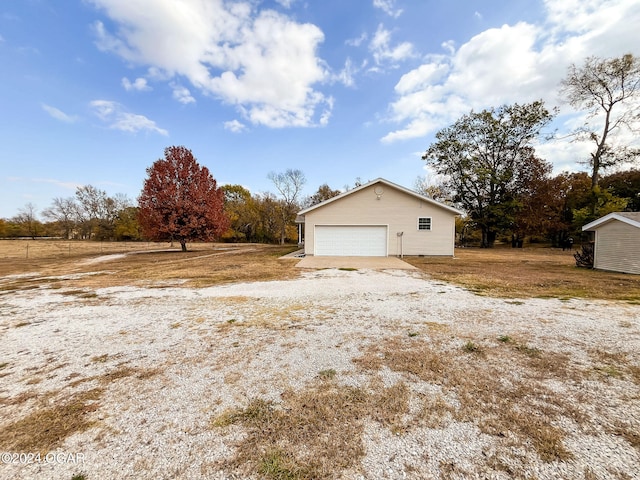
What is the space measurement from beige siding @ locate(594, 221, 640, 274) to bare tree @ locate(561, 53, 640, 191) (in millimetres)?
13821

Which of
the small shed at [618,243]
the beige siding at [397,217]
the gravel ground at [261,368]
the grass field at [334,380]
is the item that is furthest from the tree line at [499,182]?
the grass field at [334,380]

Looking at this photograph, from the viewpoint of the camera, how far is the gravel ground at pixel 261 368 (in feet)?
5.68

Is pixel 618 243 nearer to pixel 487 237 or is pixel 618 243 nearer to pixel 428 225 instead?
pixel 428 225

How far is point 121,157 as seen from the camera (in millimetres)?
21781

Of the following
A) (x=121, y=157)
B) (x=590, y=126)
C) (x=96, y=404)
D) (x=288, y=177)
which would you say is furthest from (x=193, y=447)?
(x=288, y=177)

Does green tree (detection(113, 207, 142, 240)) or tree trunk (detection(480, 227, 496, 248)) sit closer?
tree trunk (detection(480, 227, 496, 248))

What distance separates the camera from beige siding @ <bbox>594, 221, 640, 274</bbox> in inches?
375

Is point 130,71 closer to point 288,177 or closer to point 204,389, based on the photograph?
point 204,389

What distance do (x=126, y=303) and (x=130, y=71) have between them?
14.8 m

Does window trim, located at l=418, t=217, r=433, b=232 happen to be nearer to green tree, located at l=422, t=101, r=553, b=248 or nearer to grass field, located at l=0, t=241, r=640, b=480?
grass field, located at l=0, t=241, r=640, b=480

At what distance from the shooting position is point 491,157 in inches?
1005

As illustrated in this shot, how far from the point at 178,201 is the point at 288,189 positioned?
17.8 metres

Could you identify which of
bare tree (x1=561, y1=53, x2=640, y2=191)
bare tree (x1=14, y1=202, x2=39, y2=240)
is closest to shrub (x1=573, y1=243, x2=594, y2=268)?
bare tree (x1=561, y1=53, x2=640, y2=191)

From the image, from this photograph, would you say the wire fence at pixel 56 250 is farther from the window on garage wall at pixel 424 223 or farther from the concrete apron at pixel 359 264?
the window on garage wall at pixel 424 223
